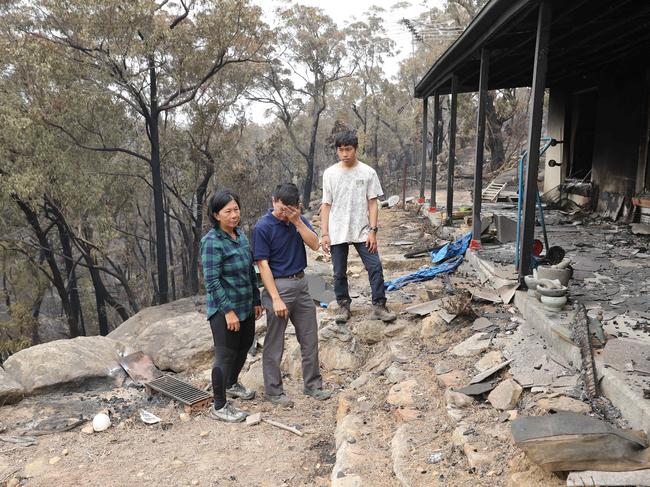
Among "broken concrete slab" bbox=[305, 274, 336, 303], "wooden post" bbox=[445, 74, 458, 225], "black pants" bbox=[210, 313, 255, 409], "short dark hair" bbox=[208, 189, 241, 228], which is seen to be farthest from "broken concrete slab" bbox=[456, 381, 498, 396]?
"wooden post" bbox=[445, 74, 458, 225]

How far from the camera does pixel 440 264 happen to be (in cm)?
661

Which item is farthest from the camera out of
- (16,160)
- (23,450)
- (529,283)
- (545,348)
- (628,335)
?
(16,160)

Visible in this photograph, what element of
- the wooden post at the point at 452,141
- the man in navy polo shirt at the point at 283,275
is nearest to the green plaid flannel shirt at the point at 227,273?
the man in navy polo shirt at the point at 283,275

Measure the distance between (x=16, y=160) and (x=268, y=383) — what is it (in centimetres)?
1241

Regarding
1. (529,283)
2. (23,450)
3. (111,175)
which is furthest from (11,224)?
(529,283)

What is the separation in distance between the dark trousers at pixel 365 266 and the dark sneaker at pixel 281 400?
1.21 meters

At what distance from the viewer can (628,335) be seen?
3311mm

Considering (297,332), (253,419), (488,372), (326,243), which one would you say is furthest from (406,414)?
(326,243)

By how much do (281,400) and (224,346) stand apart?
2.46 feet

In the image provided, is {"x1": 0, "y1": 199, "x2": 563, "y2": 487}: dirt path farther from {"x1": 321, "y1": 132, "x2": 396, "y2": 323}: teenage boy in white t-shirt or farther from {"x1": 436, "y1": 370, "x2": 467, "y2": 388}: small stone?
{"x1": 321, "y1": 132, "x2": 396, "y2": 323}: teenage boy in white t-shirt

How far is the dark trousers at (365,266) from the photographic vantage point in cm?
451

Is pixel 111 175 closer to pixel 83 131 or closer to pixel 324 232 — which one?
pixel 83 131

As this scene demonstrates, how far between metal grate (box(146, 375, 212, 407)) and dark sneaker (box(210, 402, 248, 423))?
0.34 meters

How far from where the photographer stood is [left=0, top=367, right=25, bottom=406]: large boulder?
15.1 feet
